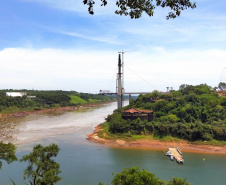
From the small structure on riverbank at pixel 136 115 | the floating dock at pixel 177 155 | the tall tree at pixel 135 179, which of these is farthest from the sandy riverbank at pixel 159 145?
the tall tree at pixel 135 179

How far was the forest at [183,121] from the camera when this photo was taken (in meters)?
38.6

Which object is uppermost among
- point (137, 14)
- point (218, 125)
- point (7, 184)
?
point (137, 14)

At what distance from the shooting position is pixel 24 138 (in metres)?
42.4

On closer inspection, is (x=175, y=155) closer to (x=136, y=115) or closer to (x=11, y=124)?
(x=136, y=115)

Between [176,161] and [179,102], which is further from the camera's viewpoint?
[179,102]

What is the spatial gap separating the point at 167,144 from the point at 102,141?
11810 millimetres

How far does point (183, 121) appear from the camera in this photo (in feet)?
142

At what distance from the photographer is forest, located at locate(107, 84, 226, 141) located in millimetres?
38625

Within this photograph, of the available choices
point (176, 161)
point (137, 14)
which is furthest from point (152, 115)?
point (137, 14)

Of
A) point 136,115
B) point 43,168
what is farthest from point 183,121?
point 43,168

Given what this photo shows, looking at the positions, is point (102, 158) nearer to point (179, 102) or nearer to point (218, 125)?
point (218, 125)

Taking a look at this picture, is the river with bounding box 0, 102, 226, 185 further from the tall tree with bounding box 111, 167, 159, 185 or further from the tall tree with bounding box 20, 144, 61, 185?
the tall tree with bounding box 111, 167, 159, 185

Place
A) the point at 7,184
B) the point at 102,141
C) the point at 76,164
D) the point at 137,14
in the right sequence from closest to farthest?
the point at 137,14
the point at 7,184
the point at 76,164
the point at 102,141

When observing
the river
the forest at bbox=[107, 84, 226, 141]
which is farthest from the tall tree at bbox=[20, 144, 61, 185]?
the forest at bbox=[107, 84, 226, 141]
